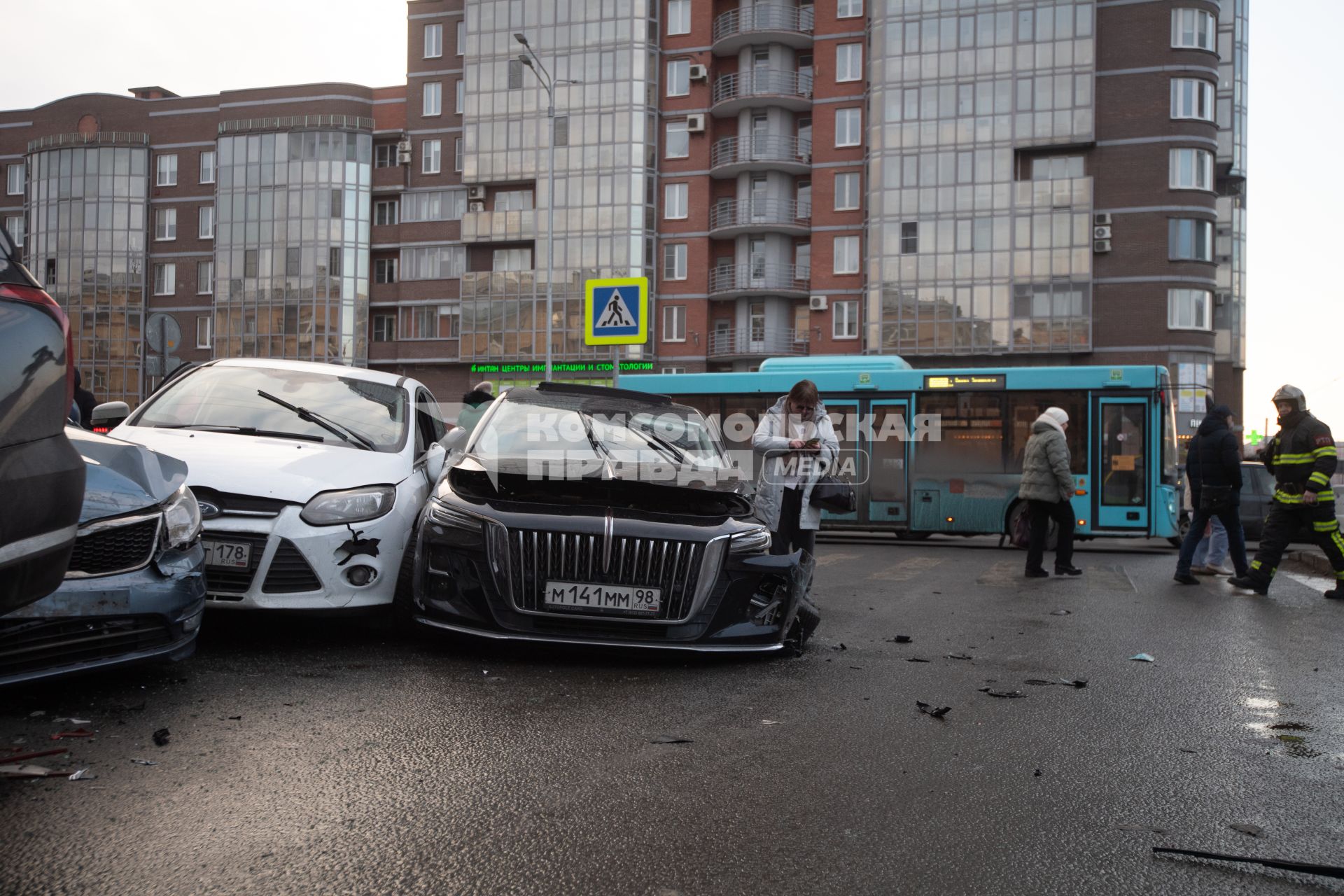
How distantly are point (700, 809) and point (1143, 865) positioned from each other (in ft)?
4.18

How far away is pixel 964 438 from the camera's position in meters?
18.7

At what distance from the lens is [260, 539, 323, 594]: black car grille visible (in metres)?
5.73

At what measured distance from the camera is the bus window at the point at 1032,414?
Result: 18.1 m

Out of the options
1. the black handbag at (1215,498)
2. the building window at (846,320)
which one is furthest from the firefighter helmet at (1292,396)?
the building window at (846,320)

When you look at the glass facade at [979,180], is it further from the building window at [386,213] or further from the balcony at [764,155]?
the building window at [386,213]

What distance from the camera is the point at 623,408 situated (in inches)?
295

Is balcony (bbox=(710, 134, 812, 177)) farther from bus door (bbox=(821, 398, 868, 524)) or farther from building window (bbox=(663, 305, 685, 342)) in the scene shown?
bus door (bbox=(821, 398, 868, 524))

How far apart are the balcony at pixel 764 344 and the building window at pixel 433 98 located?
19105 millimetres

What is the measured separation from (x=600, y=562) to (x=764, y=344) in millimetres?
46300

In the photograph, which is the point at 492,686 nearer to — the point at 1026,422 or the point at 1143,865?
the point at 1143,865

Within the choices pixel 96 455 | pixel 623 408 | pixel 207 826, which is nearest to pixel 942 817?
pixel 207 826

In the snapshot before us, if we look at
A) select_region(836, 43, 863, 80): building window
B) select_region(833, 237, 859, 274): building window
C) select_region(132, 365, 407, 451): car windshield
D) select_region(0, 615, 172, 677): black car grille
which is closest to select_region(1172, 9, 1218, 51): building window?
select_region(836, 43, 863, 80): building window

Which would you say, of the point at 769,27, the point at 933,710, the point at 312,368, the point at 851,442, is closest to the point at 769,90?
the point at 769,27

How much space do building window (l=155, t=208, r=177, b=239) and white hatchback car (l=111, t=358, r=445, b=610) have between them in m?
60.5
